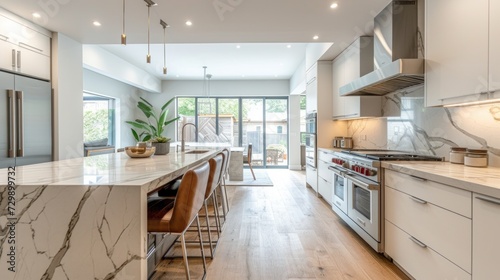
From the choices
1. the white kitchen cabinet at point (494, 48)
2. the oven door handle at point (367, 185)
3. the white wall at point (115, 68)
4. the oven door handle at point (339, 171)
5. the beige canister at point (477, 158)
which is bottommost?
the oven door handle at point (367, 185)

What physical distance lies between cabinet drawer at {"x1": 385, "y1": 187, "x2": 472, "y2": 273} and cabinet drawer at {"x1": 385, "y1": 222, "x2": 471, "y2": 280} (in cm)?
5

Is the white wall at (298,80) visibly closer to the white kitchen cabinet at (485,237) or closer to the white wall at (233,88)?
the white wall at (233,88)

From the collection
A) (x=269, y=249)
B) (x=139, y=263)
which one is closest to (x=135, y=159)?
(x=139, y=263)

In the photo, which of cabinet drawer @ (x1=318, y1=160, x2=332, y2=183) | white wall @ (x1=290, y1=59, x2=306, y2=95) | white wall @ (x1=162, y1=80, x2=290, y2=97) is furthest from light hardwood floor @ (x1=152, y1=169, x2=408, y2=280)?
white wall @ (x1=162, y1=80, x2=290, y2=97)

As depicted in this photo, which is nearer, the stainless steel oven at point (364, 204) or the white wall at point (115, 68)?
the stainless steel oven at point (364, 204)

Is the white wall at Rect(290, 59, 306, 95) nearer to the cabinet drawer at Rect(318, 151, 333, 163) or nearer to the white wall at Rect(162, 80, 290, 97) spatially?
the white wall at Rect(162, 80, 290, 97)

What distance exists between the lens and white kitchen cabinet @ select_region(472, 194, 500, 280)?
129 centimetres

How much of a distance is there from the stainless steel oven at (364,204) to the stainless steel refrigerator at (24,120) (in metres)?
3.88

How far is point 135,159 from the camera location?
2.49 m

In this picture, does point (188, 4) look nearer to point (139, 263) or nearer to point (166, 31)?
point (166, 31)

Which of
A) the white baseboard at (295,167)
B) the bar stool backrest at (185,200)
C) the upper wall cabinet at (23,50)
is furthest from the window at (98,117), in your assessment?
the bar stool backrest at (185,200)

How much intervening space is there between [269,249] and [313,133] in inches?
107

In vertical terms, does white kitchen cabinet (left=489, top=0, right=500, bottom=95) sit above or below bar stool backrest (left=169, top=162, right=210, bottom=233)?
above

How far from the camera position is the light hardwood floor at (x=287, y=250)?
7.06ft
